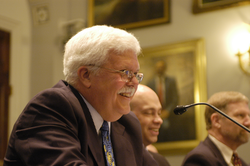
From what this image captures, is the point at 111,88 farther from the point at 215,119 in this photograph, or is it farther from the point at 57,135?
the point at 215,119

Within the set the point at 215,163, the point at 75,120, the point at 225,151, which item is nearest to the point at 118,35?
the point at 75,120

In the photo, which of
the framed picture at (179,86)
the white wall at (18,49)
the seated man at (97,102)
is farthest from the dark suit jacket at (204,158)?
the white wall at (18,49)

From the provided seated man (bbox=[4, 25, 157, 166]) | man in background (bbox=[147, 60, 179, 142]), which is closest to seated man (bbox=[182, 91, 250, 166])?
seated man (bbox=[4, 25, 157, 166])

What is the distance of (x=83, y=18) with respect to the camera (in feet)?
22.0

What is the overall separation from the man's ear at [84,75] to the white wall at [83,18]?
366 cm

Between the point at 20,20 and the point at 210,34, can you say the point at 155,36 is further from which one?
the point at 20,20

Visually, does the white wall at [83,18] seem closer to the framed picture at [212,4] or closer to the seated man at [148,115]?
the framed picture at [212,4]

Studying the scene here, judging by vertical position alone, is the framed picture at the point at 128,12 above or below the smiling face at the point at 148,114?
above

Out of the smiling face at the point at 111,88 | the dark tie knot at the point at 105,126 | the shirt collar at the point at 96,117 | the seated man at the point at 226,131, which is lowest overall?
the seated man at the point at 226,131

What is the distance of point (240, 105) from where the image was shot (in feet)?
11.6

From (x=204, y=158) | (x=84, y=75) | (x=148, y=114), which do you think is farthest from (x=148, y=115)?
(x=84, y=75)

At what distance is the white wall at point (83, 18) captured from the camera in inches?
207

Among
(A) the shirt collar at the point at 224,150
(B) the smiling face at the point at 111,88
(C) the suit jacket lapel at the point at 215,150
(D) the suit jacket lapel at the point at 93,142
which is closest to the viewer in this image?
(D) the suit jacket lapel at the point at 93,142

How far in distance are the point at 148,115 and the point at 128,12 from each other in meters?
3.38
